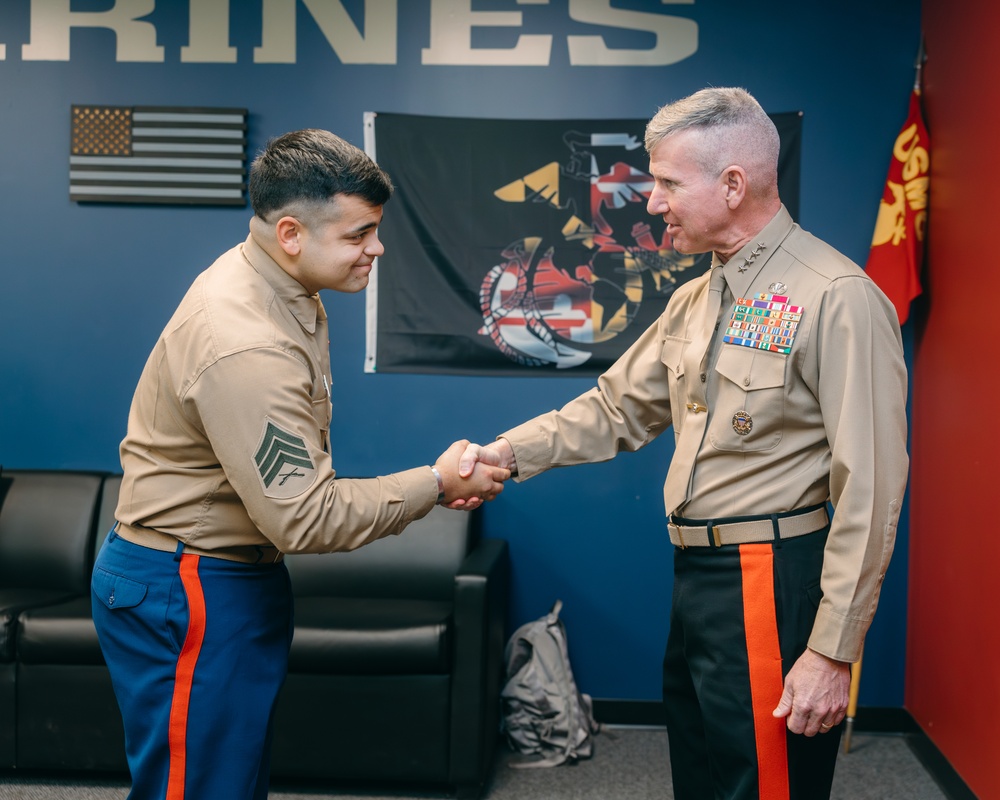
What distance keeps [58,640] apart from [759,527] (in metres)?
2.26

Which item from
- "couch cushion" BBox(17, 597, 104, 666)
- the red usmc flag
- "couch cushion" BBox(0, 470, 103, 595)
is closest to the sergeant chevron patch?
"couch cushion" BBox(17, 597, 104, 666)

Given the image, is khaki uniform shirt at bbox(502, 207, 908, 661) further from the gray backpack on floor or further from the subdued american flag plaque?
the subdued american flag plaque

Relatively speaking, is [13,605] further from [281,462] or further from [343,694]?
[281,462]

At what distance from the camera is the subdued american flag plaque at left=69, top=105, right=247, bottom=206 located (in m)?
3.69

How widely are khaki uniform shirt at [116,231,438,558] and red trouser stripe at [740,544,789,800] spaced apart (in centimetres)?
69

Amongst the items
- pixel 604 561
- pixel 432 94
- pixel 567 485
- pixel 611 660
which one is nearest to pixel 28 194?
pixel 432 94

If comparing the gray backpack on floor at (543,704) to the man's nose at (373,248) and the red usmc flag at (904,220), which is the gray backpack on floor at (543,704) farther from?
the man's nose at (373,248)

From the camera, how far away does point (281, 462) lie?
5.57 ft

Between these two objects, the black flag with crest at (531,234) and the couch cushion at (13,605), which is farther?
the black flag with crest at (531,234)

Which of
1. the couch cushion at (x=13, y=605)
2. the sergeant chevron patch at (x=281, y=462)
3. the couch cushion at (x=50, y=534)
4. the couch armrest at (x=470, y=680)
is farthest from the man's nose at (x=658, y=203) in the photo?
the couch cushion at (x=50, y=534)

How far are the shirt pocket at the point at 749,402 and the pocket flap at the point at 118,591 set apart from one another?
109cm

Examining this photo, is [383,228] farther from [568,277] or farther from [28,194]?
[28,194]

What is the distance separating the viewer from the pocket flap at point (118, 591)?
1740mm

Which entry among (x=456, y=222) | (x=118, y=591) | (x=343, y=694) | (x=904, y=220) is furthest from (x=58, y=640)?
(x=904, y=220)
